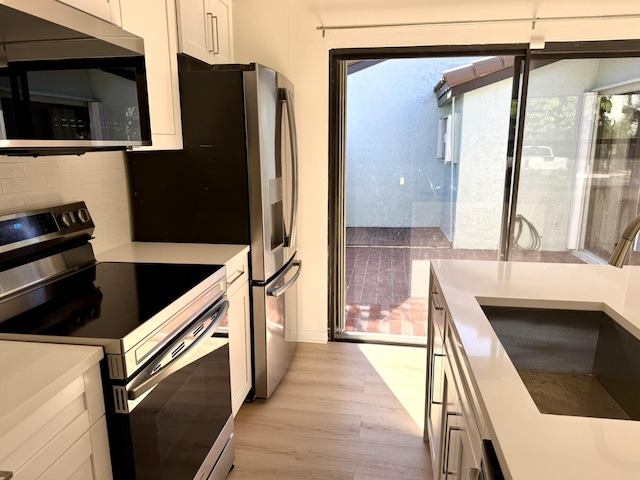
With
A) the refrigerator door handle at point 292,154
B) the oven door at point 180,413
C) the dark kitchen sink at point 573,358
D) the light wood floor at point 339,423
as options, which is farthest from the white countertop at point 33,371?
the refrigerator door handle at point 292,154

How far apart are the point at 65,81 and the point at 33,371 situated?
0.83 meters

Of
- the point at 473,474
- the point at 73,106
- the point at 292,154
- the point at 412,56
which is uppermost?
the point at 412,56

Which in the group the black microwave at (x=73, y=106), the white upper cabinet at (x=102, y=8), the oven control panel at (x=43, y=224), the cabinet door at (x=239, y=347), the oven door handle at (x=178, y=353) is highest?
the white upper cabinet at (x=102, y=8)

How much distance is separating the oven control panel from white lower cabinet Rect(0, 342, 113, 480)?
583mm

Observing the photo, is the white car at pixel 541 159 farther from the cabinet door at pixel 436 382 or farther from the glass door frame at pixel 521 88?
the cabinet door at pixel 436 382

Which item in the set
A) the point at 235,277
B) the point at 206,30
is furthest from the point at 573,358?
the point at 206,30

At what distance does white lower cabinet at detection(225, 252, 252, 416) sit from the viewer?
2146 mm

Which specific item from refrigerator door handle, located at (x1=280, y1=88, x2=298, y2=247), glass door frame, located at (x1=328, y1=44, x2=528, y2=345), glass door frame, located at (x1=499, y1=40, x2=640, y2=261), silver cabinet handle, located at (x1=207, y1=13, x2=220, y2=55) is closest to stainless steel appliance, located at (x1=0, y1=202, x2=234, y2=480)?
refrigerator door handle, located at (x1=280, y1=88, x2=298, y2=247)

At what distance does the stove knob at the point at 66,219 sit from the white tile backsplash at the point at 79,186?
0.07m

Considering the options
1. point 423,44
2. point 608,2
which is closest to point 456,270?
point 423,44

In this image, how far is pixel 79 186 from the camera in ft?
6.64

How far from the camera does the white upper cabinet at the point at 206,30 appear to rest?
7.22 feet

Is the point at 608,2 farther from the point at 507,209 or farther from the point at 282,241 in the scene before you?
the point at 282,241

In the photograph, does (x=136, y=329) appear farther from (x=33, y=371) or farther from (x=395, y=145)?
(x=395, y=145)
